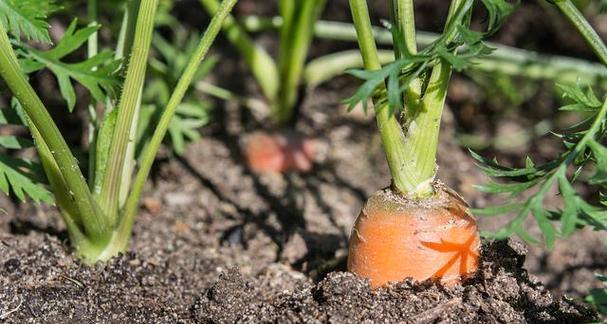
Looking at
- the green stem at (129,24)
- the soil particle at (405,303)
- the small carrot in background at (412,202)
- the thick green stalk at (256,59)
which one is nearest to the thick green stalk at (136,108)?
the green stem at (129,24)

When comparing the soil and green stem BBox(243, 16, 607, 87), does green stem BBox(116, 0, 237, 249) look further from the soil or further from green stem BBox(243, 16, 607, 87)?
green stem BBox(243, 16, 607, 87)

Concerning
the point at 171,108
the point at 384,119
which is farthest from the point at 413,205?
the point at 171,108

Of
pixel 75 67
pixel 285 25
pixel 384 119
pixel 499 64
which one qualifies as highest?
pixel 499 64

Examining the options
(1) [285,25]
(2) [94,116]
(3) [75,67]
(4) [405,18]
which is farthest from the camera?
(1) [285,25]

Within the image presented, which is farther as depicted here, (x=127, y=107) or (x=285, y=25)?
(x=285, y=25)

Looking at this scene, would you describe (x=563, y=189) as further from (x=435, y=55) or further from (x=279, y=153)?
(x=279, y=153)

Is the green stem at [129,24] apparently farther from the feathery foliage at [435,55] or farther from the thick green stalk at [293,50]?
the thick green stalk at [293,50]

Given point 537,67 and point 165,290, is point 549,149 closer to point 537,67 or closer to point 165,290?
point 537,67

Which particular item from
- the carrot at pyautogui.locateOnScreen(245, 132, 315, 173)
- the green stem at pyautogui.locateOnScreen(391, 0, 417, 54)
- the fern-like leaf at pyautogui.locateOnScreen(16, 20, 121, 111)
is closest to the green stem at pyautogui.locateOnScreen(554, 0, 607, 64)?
the green stem at pyautogui.locateOnScreen(391, 0, 417, 54)
